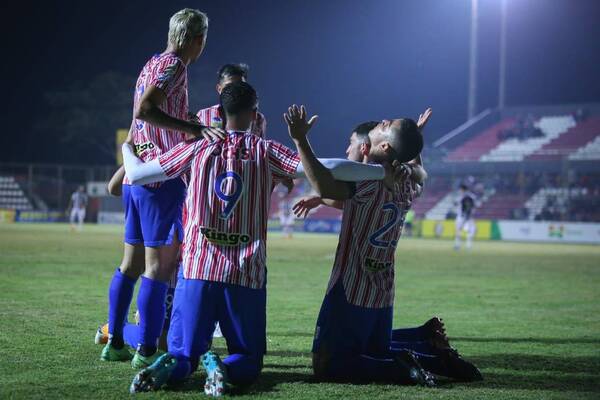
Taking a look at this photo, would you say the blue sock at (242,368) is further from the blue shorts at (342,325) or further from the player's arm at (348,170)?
the player's arm at (348,170)

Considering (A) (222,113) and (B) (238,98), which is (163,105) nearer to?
(A) (222,113)

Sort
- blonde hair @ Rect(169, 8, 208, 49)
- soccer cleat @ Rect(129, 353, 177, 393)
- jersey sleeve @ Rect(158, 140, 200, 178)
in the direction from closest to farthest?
soccer cleat @ Rect(129, 353, 177, 393), jersey sleeve @ Rect(158, 140, 200, 178), blonde hair @ Rect(169, 8, 208, 49)

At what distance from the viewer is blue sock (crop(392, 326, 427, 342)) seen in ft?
18.8

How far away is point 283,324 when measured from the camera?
8242 mm

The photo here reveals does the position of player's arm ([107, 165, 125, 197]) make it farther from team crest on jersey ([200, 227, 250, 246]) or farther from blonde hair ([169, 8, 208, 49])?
team crest on jersey ([200, 227, 250, 246])

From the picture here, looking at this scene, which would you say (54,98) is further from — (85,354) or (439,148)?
(85,354)

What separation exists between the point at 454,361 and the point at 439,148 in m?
46.4

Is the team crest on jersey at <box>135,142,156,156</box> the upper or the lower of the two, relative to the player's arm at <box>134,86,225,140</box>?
lower

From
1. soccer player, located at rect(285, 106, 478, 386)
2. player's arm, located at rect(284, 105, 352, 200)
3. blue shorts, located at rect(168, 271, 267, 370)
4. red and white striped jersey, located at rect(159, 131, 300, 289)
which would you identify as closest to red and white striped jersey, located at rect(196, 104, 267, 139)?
soccer player, located at rect(285, 106, 478, 386)

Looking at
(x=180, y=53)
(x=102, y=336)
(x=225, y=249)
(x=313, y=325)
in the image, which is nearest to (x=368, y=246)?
(x=225, y=249)

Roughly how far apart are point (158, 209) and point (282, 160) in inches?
46.0

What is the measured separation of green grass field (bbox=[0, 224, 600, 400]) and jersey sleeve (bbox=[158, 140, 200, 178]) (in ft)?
4.33

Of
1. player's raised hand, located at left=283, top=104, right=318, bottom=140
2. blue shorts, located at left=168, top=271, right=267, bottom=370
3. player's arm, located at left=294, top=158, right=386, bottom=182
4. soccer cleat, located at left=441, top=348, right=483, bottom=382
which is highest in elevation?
player's raised hand, located at left=283, top=104, right=318, bottom=140

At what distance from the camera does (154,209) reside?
18.1 ft
